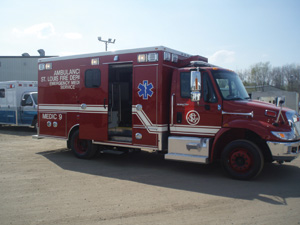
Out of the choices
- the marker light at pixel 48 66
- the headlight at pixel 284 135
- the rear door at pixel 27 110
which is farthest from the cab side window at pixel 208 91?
the rear door at pixel 27 110

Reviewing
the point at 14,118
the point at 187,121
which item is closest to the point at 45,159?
the point at 187,121

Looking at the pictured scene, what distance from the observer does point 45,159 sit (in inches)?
346

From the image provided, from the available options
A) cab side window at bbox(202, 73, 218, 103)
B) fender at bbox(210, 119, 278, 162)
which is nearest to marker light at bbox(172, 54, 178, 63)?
cab side window at bbox(202, 73, 218, 103)

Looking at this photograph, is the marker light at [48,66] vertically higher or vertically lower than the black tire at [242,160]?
higher

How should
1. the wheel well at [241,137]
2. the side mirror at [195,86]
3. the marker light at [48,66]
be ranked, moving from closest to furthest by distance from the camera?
the side mirror at [195,86]
the wheel well at [241,137]
the marker light at [48,66]

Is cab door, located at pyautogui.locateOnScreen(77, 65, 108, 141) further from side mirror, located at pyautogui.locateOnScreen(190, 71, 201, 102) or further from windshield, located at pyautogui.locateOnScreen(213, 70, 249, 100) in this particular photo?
windshield, located at pyautogui.locateOnScreen(213, 70, 249, 100)

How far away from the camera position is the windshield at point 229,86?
6883 millimetres

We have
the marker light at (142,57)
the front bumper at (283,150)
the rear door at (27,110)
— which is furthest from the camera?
the rear door at (27,110)

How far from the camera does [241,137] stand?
271 inches

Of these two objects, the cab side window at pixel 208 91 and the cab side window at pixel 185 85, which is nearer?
the cab side window at pixel 208 91

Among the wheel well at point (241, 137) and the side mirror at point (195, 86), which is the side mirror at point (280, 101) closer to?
the wheel well at point (241, 137)

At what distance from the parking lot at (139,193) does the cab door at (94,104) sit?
0.91 meters

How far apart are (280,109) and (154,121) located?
9.60 ft

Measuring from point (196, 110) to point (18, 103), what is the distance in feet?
40.6
